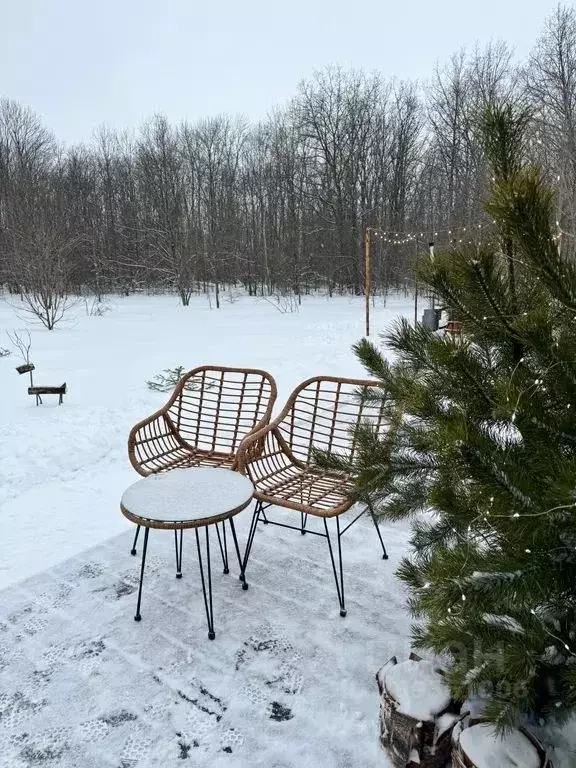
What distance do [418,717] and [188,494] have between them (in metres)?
1.05

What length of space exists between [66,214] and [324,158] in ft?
34.0

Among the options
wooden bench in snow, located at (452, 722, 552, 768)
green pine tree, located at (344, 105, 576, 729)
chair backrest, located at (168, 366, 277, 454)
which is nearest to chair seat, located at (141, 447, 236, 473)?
chair backrest, located at (168, 366, 277, 454)

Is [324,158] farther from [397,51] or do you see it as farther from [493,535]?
[493,535]

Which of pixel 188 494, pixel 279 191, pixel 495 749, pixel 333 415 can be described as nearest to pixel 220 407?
pixel 333 415

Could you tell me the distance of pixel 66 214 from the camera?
65.0ft

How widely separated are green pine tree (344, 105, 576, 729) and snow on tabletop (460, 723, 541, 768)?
2.5 inches

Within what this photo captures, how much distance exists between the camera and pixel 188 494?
6.32 feet

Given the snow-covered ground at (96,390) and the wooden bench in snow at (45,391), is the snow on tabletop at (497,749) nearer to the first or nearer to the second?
the snow-covered ground at (96,390)

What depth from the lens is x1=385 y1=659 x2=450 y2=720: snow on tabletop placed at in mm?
1286

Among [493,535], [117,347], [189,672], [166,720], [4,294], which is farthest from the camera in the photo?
[4,294]

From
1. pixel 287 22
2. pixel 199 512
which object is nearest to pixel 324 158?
pixel 287 22

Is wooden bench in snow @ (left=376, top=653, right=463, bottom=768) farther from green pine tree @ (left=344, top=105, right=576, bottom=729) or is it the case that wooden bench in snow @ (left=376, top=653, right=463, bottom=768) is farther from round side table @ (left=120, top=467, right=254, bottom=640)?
round side table @ (left=120, top=467, right=254, bottom=640)

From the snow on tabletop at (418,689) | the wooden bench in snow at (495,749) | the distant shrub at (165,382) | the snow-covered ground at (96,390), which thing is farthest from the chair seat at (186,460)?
the distant shrub at (165,382)

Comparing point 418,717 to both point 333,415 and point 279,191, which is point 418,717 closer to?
point 333,415
